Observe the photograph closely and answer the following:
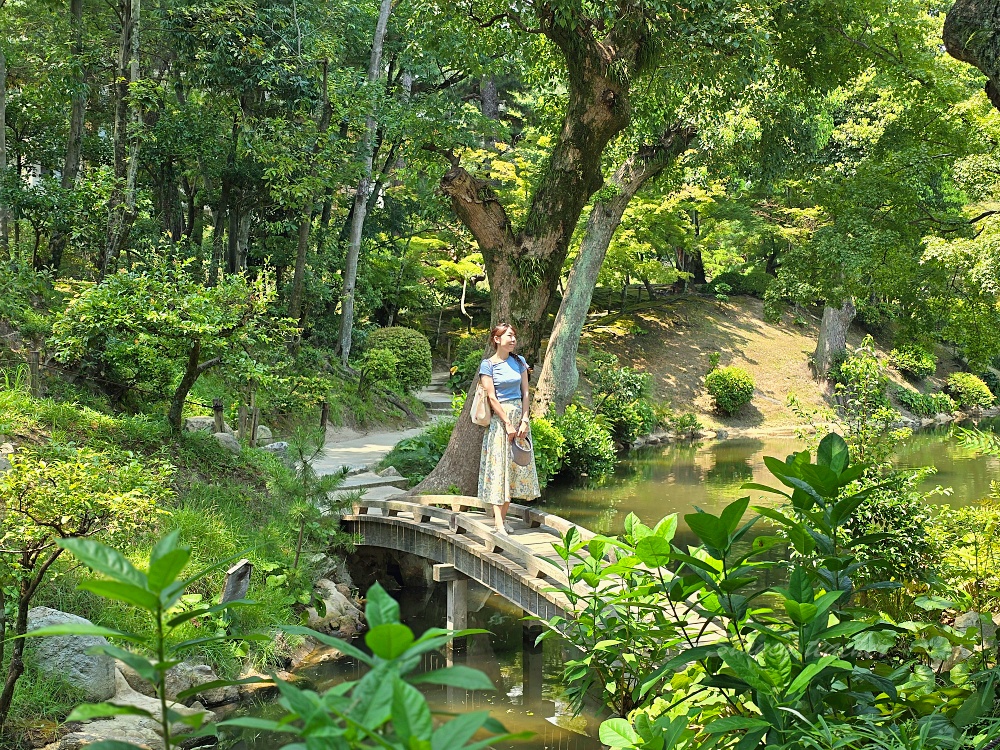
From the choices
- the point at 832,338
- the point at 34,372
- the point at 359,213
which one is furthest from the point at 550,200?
the point at 832,338

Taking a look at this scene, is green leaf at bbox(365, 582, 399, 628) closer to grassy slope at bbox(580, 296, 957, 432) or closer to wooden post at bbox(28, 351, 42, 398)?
wooden post at bbox(28, 351, 42, 398)

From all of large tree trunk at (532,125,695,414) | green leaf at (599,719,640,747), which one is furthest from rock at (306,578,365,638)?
large tree trunk at (532,125,695,414)

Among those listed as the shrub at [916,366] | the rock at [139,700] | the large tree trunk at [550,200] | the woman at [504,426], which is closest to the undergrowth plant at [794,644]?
the rock at [139,700]

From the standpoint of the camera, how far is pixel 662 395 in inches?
904

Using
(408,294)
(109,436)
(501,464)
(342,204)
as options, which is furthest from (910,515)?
(408,294)

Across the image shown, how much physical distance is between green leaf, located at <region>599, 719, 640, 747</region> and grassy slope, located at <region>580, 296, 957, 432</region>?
21.0 meters

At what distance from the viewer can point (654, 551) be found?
1.96 metres

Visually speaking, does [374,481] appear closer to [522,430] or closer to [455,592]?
[455,592]

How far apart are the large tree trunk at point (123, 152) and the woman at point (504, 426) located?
14.3 feet

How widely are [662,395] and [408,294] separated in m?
7.26

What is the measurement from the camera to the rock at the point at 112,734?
15.1 feet

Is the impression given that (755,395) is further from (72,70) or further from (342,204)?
(72,70)

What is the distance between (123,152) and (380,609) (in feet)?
31.1

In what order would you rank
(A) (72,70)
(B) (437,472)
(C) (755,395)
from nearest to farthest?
(B) (437,472) < (A) (72,70) < (C) (755,395)
